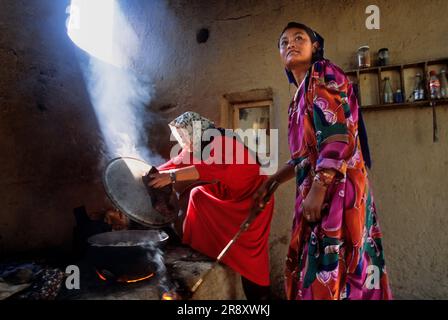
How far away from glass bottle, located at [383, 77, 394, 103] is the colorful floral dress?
1.88 metres

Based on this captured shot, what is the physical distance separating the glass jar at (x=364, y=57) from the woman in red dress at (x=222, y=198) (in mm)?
1693

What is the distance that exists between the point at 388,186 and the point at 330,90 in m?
2.19

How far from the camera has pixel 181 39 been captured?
170 inches

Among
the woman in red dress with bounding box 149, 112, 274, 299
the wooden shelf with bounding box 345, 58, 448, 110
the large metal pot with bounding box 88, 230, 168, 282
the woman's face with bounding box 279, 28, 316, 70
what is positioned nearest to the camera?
the woman's face with bounding box 279, 28, 316, 70

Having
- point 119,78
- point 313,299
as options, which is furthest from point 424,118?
point 119,78

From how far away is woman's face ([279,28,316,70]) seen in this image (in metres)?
1.82

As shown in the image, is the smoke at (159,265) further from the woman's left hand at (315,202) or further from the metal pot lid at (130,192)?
the woman's left hand at (315,202)

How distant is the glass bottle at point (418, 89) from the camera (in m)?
2.97

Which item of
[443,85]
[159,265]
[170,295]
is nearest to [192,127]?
[159,265]

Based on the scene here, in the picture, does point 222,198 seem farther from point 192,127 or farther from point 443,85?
point 443,85

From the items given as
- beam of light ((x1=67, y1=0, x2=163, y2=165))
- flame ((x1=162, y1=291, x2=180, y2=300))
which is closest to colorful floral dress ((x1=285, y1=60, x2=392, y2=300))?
flame ((x1=162, y1=291, x2=180, y2=300))

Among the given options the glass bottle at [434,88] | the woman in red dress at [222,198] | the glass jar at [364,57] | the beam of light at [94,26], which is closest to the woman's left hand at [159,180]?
the woman in red dress at [222,198]

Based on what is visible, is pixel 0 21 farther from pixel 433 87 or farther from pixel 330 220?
pixel 433 87

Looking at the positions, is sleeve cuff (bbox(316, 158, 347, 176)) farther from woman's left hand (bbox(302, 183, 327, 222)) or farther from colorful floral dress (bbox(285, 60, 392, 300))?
woman's left hand (bbox(302, 183, 327, 222))
